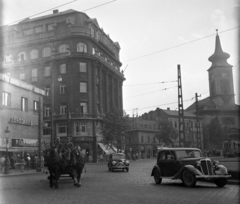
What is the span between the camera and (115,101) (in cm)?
7244

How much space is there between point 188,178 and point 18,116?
26.5 meters

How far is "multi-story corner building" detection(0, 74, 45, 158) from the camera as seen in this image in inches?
1307

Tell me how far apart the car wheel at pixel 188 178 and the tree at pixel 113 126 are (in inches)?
1730

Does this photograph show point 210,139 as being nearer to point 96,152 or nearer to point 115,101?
point 115,101

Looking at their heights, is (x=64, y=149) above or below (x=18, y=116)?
below

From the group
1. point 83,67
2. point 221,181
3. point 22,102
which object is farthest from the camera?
point 83,67

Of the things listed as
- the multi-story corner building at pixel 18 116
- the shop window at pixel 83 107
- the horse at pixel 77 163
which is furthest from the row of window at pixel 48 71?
the horse at pixel 77 163

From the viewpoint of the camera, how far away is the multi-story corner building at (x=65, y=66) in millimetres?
59031

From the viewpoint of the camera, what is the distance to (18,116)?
119 feet

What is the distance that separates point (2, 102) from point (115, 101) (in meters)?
41.1

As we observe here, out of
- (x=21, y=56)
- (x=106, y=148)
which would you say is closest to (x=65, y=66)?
(x=21, y=56)

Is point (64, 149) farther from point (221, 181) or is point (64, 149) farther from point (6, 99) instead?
point (6, 99)

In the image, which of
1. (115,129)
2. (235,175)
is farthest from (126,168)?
(115,129)

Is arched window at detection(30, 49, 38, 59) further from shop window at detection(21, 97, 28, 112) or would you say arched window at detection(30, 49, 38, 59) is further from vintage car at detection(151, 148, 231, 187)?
vintage car at detection(151, 148, 231, 187)
